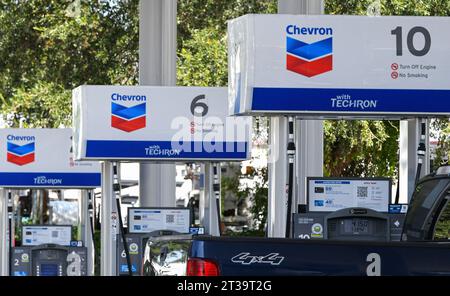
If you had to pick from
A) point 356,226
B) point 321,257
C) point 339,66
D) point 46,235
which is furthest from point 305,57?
point 46,235

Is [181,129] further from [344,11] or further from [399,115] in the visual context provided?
[344,11]

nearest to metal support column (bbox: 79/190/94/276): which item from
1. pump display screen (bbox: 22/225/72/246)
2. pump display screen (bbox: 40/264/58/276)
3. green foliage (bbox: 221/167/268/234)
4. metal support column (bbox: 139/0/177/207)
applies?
pump display screen (bbox: 22/225/72/246)

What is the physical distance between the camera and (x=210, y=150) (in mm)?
15094

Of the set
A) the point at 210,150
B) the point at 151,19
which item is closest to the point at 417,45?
the point at 210,150

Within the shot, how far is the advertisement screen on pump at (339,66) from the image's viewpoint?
10969mm

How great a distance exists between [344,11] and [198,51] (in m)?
3.09

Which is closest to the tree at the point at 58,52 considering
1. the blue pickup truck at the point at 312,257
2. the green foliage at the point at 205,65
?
the green foliage at the point at 205,65

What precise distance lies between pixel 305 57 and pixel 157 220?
537cm

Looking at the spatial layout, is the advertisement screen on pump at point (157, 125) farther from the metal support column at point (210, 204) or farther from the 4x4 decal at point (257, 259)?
the 4x4 decal at point (257, 259)

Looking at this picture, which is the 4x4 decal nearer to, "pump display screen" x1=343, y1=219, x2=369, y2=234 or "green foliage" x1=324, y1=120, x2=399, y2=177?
"pump display screen" x1=343, y1=219, x2=369, y2=234

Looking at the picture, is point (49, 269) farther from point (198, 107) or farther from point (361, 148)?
point (361, 148)

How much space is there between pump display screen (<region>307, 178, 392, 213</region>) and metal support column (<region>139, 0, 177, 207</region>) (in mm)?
7611

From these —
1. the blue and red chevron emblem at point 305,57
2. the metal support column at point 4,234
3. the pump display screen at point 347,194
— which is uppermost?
the blue and red chevron emblem at point 305,57

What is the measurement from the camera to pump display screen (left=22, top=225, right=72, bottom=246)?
19.7 meters
